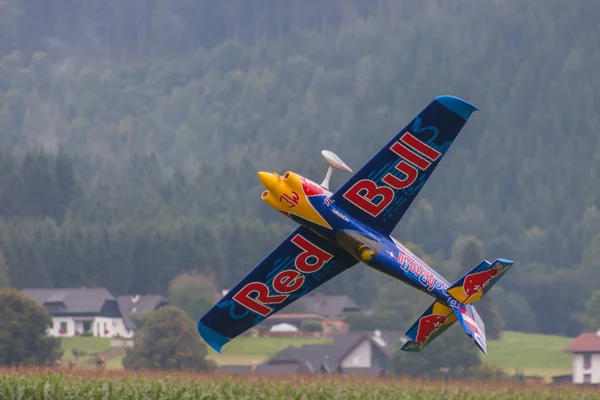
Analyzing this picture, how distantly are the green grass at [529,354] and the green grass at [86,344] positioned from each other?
17.6 m

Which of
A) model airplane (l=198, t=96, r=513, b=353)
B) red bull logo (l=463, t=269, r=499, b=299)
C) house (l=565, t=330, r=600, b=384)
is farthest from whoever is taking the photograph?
house (l=565, t=330, r=600, b=384)

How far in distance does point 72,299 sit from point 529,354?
930 inches

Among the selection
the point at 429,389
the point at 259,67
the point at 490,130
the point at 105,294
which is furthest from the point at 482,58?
the point at 429,389

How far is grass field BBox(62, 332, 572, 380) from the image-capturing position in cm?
5228

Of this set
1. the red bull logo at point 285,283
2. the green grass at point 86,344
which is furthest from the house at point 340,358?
the red bull logo at point 285,283

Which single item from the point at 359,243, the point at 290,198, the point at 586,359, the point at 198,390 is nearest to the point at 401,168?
the point at 359,243

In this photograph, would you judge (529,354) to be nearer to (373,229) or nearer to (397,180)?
(373,229)

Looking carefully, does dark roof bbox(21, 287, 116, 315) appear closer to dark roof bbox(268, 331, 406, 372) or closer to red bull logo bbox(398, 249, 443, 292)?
dark roof bbox(268, 331, 406, 372)

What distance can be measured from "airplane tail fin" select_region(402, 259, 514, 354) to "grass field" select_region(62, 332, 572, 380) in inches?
1066

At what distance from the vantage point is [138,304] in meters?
63.9

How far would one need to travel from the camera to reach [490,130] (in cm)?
14550

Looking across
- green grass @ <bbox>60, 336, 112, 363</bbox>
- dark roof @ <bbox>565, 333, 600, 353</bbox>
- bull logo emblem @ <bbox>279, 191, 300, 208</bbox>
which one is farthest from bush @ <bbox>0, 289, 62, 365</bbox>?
dark roof @ <bbox>565, 333, 600, 353</bbox>

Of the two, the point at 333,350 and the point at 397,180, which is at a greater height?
the point at 333,350

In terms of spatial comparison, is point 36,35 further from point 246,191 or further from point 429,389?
point 429,389
